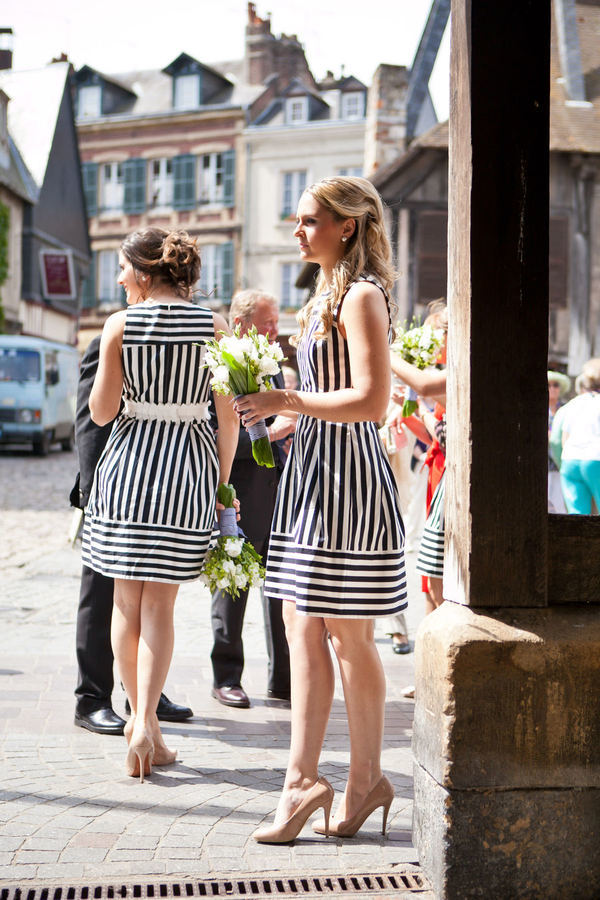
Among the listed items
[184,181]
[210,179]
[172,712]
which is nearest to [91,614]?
[172,712]

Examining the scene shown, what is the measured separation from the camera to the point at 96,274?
46.1 metres

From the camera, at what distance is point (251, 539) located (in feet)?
17.5

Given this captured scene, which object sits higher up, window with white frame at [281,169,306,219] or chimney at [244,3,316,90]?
chimney at [244,3,316,90]

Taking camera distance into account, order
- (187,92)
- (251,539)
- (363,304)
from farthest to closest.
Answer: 1. (187,92)
2. (251,539)
3. (363,304)

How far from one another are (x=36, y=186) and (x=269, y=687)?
3407 cm

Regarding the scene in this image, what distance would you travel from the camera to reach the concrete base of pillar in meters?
2.81

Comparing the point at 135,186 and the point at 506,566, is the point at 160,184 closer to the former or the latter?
the point at 135,186

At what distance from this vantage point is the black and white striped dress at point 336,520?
329 cm

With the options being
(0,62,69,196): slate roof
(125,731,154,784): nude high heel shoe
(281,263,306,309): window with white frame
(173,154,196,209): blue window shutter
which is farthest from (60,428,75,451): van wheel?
(125,731,154,784): nude high heel shoe

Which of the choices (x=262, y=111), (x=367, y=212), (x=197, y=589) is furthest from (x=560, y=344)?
(x=262, y=111)

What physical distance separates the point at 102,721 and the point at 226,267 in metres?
39.2

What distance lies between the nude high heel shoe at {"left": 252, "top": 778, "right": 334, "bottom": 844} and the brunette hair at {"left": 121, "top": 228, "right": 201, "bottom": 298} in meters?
1.93

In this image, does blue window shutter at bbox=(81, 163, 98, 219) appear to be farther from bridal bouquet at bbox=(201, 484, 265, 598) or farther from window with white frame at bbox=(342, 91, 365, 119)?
bridal bouquet at bbox=(201, 484, 265, 598)

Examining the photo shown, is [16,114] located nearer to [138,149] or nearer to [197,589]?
[138,149]
